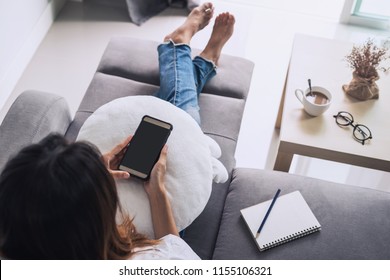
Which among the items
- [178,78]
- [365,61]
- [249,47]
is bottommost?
[249,47]

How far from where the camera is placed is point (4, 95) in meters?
2.16

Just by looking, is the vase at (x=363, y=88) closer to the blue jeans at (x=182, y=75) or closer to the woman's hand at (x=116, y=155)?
the blue jeans at (x=182, y=75)

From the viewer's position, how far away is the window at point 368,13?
8.38 feet

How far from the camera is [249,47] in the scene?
8.29ft

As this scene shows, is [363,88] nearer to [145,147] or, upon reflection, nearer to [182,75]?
[182,75]

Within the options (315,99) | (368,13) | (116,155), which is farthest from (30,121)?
(368,13)

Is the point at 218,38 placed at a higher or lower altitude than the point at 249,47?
higher

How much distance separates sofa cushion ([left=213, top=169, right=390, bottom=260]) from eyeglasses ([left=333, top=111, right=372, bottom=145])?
0.16 metres

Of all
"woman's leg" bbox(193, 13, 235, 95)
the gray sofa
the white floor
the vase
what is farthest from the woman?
the white floor

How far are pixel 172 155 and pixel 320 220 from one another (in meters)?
0.47

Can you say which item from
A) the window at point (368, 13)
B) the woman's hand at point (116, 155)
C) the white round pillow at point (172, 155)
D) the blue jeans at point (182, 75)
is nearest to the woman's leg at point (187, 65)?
the blue jeans at point (182, 75)

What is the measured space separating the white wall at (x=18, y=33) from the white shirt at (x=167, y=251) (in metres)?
1.31

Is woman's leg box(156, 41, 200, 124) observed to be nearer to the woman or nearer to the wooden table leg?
the wooden table leg

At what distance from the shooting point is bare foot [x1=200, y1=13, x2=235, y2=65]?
6.05 feet
